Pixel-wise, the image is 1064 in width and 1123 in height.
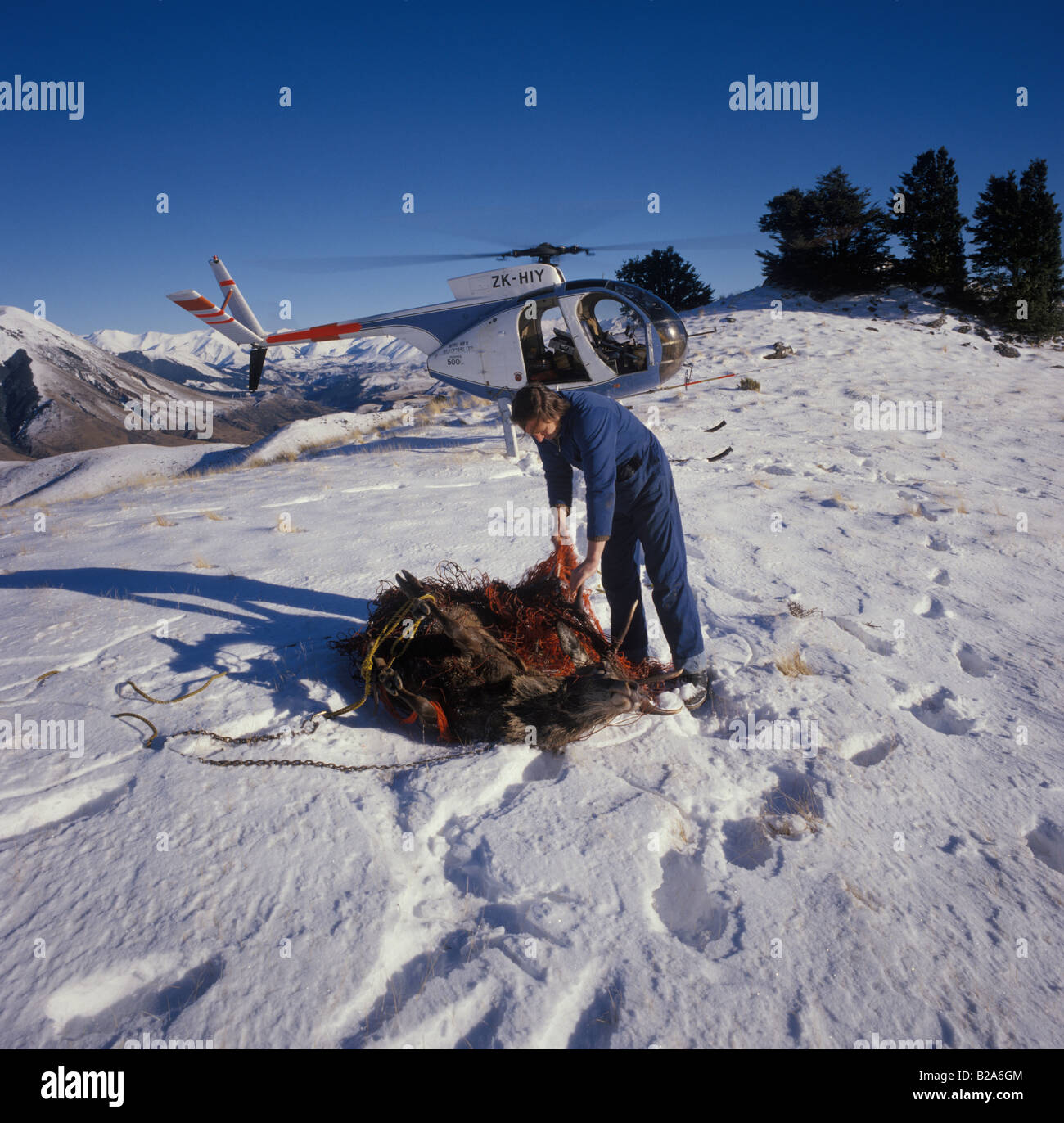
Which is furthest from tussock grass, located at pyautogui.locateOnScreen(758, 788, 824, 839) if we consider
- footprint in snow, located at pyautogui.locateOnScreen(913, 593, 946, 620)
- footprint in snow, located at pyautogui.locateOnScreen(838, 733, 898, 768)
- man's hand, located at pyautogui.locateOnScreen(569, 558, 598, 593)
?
footprint in snow, located at pyautogui.locateOnScreen(913, 593, 946, 620)

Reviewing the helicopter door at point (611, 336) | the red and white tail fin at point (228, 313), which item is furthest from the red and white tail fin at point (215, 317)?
the helicopter door at point (611, 336)

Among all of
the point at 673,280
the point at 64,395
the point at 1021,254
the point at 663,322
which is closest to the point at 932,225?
the point at 1021,254

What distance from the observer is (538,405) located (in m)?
3.24

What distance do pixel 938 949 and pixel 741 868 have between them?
73 centimetres

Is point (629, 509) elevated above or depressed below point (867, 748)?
above

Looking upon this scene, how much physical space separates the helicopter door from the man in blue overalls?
6079 mm

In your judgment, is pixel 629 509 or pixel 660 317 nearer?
pixel 629 509

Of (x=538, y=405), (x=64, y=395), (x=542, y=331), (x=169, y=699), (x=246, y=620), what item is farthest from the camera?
(x=64, y=395)

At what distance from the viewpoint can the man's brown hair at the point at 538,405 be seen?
10.6 ft

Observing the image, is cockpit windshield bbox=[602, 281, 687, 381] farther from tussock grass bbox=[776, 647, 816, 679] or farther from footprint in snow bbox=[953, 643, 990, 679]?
tussock grass bbox=[776, 647, 816, 679]

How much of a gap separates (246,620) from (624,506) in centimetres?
316

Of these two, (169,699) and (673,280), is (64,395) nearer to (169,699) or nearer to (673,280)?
(673,280)

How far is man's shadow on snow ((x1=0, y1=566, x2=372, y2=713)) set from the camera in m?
3.75
